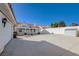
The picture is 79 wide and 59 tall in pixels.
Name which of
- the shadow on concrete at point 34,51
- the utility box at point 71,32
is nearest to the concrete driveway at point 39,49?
the shadow on concrete at point 34,51

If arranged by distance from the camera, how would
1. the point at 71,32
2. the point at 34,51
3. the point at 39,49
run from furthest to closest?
the point at 71,32
the point at 39,49
the point at 34,51

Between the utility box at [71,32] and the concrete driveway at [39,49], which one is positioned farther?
the utility box at [71,32]

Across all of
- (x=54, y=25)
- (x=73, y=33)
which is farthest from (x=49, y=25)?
(x=73, y=33)

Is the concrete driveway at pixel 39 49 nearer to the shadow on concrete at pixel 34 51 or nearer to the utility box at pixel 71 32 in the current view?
the shadow on concrete at pixel 34 51

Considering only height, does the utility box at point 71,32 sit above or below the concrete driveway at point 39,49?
above

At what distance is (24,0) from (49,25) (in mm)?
33949

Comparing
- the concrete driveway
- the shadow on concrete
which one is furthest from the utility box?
the shadow on concrete

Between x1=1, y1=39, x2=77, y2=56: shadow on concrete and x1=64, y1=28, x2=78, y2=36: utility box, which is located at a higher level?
x1=64, y1=28, x2=78, y2=36: utility box

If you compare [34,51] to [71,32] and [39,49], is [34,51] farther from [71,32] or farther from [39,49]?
[71,32]

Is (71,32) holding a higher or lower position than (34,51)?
higher

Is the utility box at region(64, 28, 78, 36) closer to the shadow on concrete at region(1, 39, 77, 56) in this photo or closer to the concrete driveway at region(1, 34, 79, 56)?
the concrete driveway at region(1, 34, 79, 56)

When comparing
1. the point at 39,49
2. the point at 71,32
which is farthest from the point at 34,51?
the point at 71,32

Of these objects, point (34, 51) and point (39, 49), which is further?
point (39, 49)

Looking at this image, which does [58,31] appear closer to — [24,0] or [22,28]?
[22,28]
